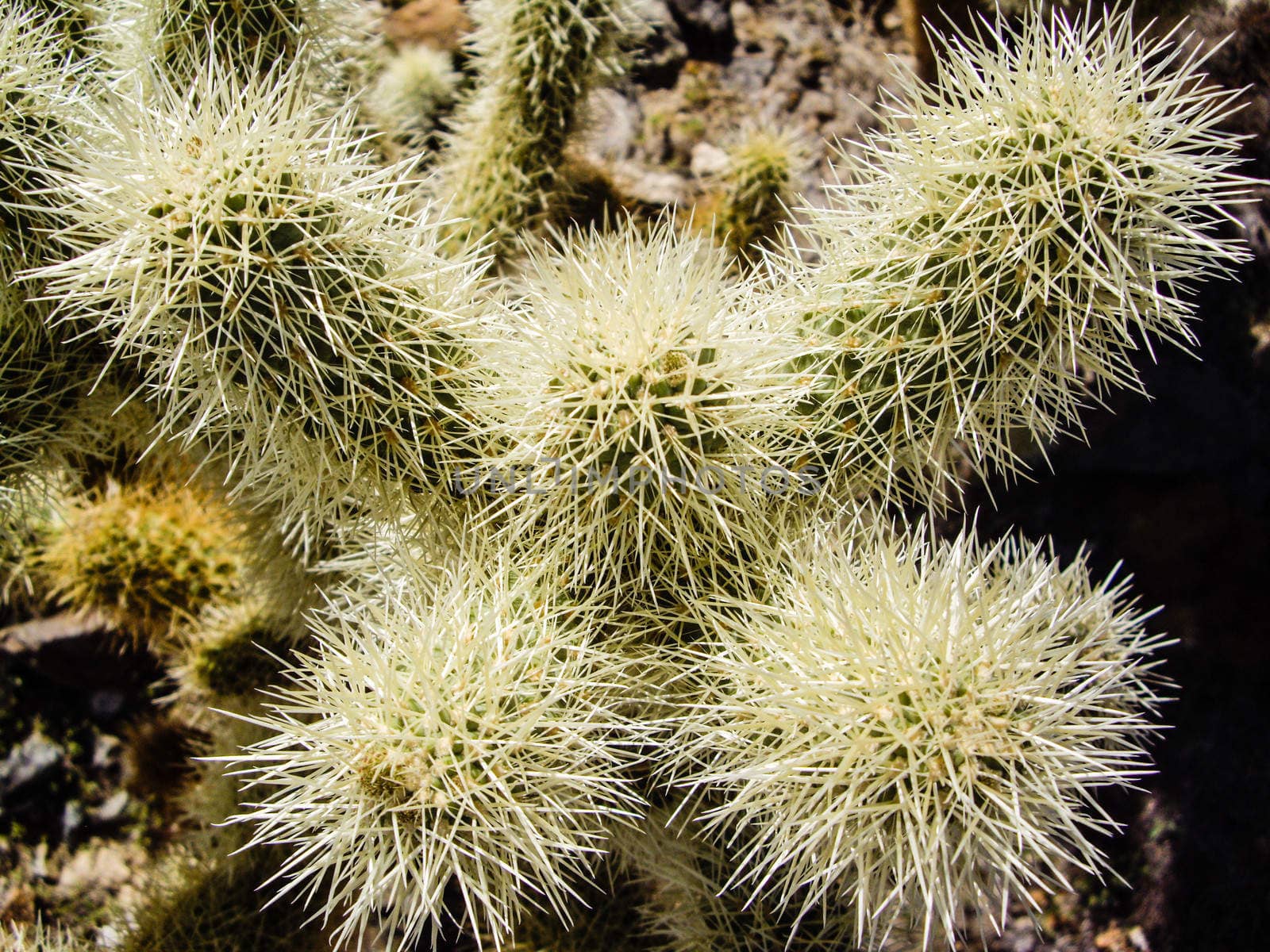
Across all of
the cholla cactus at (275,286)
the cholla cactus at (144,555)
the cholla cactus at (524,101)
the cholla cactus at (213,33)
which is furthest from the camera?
the cholla cactus at (144,555)

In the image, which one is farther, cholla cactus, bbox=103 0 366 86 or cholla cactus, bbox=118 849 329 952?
cholla cactus, bbox=118 849 329 952

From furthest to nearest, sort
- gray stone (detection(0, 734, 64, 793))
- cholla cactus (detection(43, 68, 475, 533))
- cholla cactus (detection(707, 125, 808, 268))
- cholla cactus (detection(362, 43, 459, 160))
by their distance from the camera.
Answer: cholla cactus (detection(362, 43, 459, 160)) < gray stone (detection(0, 734, 64, 793)) < cholla cactus (detection(707, 125, 808, 268)) < cholla cactus (detection(43, 68, 475, 533))

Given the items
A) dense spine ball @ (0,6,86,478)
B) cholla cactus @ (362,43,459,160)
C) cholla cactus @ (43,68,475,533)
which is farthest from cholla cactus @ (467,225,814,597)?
cholla cactus @ (362,43,459,160)

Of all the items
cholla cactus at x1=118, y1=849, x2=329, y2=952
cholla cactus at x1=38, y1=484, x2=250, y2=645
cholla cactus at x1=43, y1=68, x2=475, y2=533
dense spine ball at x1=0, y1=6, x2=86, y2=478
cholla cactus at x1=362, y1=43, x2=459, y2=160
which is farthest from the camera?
cholla cactus at x1=362, y1=43, x2=459, y2=160

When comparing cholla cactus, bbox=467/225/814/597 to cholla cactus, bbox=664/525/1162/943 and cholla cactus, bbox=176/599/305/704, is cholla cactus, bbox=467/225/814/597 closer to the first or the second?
cholla cactus, bbox=664/525/1162/943

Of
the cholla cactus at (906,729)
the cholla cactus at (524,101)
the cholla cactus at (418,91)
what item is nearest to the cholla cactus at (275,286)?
the cholla cactus at (906,729)

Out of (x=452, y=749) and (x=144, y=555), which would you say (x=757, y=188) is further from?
(x=144, y=555)

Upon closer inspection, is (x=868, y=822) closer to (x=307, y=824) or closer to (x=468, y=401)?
(x=307, y=824)

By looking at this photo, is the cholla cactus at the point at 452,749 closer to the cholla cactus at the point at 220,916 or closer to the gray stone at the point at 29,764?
the cholla cactus at the point at 220,916
